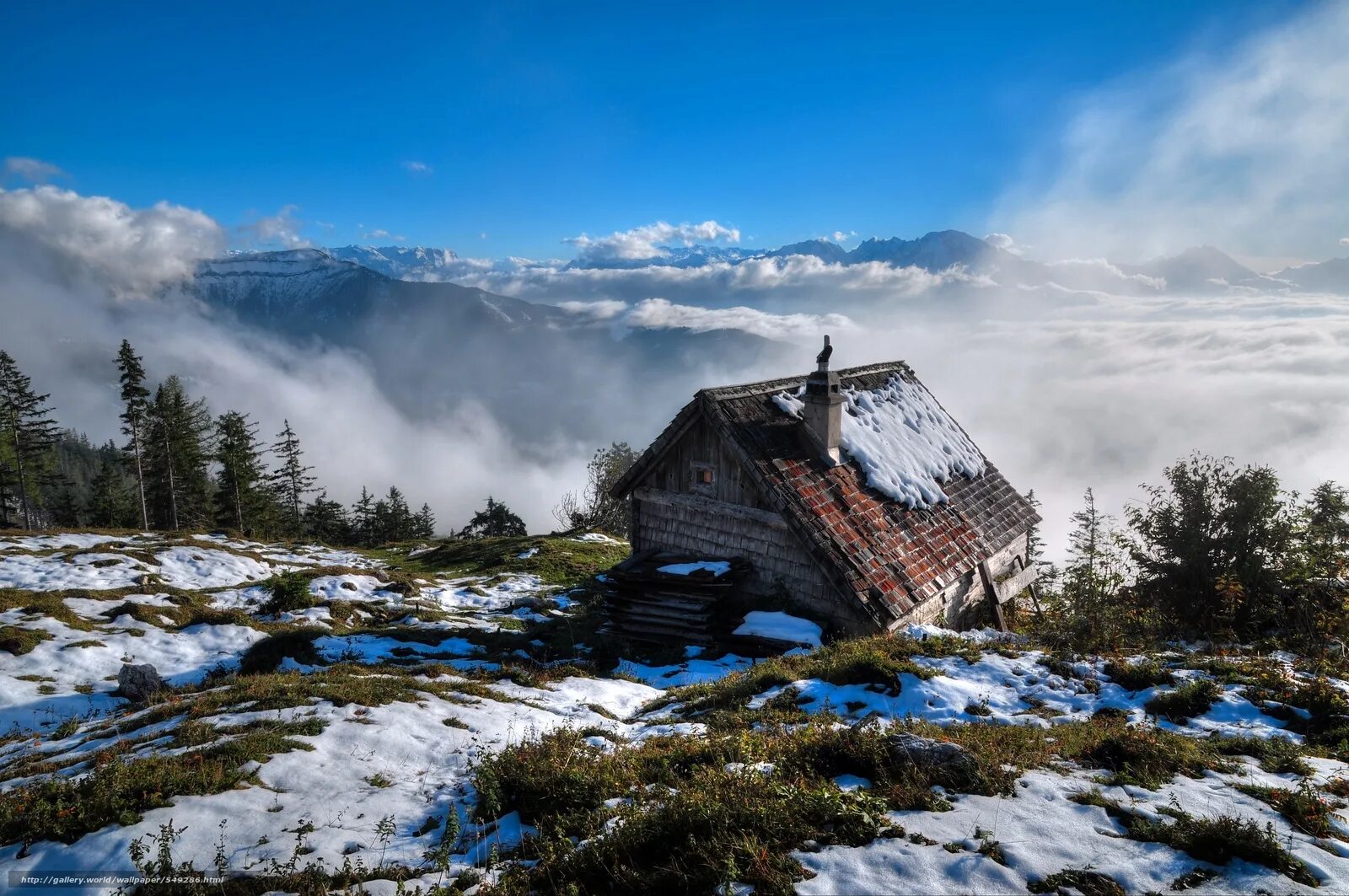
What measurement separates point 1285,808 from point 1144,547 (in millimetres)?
16438

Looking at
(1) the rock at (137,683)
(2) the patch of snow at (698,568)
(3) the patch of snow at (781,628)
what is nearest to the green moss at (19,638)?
(1) the rock at (137,683)

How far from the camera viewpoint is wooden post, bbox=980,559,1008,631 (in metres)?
18.0

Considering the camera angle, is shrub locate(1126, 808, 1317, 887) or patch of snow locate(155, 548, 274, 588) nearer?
shrub locate(1126, 808, 1317, 887)

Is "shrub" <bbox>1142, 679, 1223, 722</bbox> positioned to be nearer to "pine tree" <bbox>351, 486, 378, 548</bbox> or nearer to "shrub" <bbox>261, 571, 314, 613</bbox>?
"shrub" <bbox>261, 571, 314, 613</bbox>

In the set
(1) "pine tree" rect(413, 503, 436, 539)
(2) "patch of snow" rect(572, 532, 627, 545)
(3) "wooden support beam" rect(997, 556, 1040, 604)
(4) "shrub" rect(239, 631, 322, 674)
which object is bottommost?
(1) "pine tree" rect(413, 503, 436, 539)

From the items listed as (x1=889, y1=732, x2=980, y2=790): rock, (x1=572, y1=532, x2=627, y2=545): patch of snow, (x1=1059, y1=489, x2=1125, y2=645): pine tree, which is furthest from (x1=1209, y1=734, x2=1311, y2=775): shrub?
(x1=572, y1=532, x2=627, y2=545): patch of snow

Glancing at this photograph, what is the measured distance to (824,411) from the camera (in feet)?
55.3

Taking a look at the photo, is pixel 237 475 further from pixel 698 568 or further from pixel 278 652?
pixel 698 568

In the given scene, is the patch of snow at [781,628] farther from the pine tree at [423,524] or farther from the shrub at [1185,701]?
the pine tree at [423,524]

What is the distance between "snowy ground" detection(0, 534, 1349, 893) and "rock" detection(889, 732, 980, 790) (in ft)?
0.84

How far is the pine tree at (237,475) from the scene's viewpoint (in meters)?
52.1

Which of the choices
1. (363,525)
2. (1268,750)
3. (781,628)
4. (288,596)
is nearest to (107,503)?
(363,525)

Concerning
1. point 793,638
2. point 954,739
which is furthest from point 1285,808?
point 793,638

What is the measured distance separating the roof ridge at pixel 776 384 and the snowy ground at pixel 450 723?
5710mm
